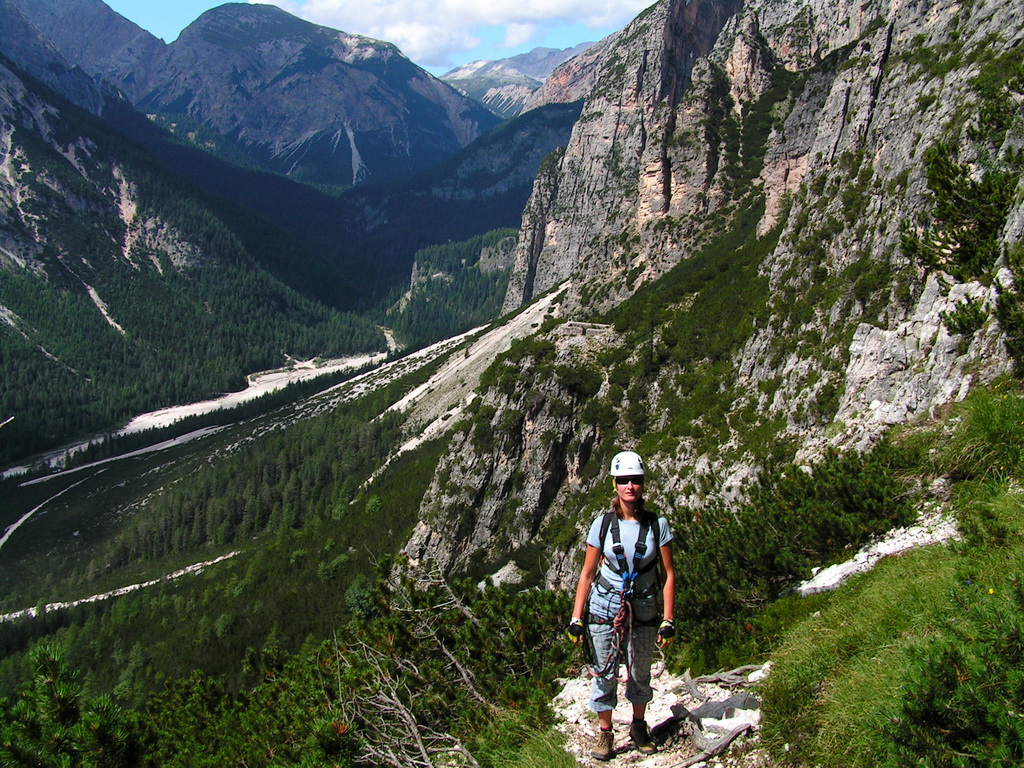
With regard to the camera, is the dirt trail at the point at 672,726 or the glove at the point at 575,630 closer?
the dirt trail at the point at 672,726

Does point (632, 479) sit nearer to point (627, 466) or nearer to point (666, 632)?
point (627, 466)

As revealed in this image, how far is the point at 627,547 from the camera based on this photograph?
8164 mm

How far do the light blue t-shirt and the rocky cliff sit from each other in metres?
10.1

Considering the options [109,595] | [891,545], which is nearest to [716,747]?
[891,545]

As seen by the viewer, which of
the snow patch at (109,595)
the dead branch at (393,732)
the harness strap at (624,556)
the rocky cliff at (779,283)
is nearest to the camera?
the harness strap at (624,556)

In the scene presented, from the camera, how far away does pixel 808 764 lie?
6941mm

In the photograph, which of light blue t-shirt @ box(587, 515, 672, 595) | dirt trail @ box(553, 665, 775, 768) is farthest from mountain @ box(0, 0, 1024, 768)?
light blue t-shirt @ box(587, 515, 672, 595)

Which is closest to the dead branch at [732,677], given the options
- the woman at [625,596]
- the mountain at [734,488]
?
the mountain at [734,488]

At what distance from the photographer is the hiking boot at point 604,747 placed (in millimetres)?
8477

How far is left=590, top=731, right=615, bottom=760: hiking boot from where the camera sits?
848 centimetres

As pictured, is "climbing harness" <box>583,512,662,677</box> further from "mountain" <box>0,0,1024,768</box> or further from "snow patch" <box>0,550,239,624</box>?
"snow patch" <box>0,550,239,624</box>

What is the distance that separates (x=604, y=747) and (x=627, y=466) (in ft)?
11.8

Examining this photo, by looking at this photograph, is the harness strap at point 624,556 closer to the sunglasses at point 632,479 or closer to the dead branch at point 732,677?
the sunglasses at point 632,479

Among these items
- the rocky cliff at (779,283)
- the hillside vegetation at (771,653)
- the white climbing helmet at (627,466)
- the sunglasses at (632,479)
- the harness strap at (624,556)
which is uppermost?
the rocky cliff at (779,283)
